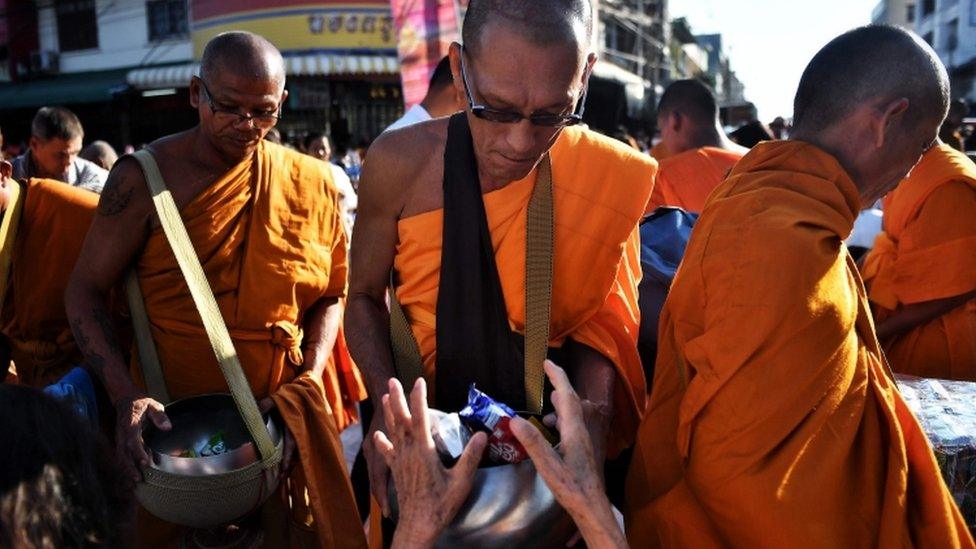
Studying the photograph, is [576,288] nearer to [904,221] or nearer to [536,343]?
[536,343]

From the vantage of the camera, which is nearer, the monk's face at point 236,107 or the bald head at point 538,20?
the bald head at point 538,20

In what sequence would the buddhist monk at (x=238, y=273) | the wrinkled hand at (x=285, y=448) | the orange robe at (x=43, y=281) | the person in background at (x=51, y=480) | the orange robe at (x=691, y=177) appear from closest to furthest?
1. the person in background at (x=51, y=480)
2. the wrinkled hand at (x=285, y=448)
3. the buddhist monk at (x=238, y=273)
4. the orange robe at (x=43, y=281)
5. the orange robe at (x=691, y=177)

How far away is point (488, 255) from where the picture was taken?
70.6 inches

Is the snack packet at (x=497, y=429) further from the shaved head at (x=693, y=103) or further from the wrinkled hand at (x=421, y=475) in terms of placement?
the shaved head at (x=693, y=103)

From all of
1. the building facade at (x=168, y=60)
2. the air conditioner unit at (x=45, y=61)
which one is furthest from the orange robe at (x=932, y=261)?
the air conditioner unit at (x=45, y=61)

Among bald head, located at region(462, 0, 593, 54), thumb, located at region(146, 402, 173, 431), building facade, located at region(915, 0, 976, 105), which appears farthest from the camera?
building facade, located at region(915, 0, 976, 105)

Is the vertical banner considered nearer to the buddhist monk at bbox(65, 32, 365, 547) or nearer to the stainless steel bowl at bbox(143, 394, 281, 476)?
the buddhist monk at bbox(65, 32, 365, 547)

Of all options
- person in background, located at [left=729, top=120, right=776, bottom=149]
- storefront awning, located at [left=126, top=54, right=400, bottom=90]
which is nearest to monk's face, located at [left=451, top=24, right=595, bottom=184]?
person in background, located at [left=729, top=120, right=776, bottom=149]

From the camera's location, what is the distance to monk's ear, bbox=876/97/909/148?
157 cm

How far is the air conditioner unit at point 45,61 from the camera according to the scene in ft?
66.6

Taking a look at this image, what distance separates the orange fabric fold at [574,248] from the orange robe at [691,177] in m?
2.35

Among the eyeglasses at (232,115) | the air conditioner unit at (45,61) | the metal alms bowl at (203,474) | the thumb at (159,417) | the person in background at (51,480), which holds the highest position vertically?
the eyeglasses at (232,115)

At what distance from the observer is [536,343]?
1.72 meters

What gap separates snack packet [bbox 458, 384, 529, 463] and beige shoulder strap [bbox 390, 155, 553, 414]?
30 centimetres
